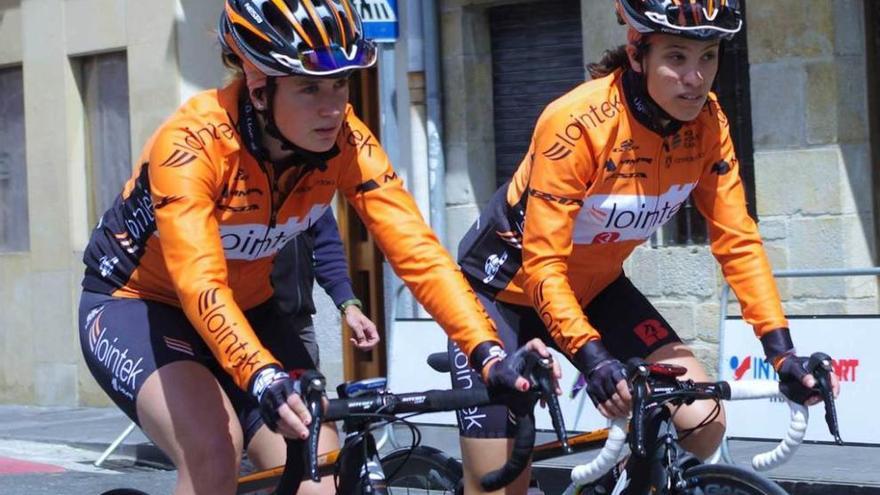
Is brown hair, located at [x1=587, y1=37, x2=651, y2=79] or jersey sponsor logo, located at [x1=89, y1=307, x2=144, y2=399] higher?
brown hair, located at [x1=587, y1=37, x2=651, y2=79]

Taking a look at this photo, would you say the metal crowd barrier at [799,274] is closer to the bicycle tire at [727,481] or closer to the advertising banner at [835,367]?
the advertising banner at [835,367]

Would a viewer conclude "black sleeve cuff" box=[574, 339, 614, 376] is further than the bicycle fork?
Yes

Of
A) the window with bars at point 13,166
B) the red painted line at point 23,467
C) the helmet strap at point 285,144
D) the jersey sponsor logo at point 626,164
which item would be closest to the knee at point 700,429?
the jersey sponsor logo at point 626,164

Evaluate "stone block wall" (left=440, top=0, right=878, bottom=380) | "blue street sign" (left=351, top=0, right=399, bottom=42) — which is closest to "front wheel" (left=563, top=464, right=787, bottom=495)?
"stone block wall" (left=440, top=0, right=878, bottom=380)

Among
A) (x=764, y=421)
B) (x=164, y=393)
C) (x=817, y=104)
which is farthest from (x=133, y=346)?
(x=817, y=104)

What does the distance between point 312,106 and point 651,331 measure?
1.40 metres

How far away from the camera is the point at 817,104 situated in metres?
10.5

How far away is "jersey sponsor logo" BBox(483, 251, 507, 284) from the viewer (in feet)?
18.5

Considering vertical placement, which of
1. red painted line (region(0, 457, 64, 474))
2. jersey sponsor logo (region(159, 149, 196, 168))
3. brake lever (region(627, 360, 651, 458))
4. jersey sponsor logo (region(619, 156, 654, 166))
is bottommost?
red painted line (region(0, 457, 64, 474))

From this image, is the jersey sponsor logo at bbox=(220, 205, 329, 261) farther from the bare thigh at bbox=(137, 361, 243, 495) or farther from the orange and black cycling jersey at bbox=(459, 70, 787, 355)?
the orange and black cycling jersey at bbox=(459, 70, 787, 355)

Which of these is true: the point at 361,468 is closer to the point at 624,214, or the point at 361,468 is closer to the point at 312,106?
the point at 312,106

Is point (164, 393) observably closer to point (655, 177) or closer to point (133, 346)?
point (133, 346)

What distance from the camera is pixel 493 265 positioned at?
18.6ft

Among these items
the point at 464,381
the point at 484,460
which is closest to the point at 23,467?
the point at 464,381
